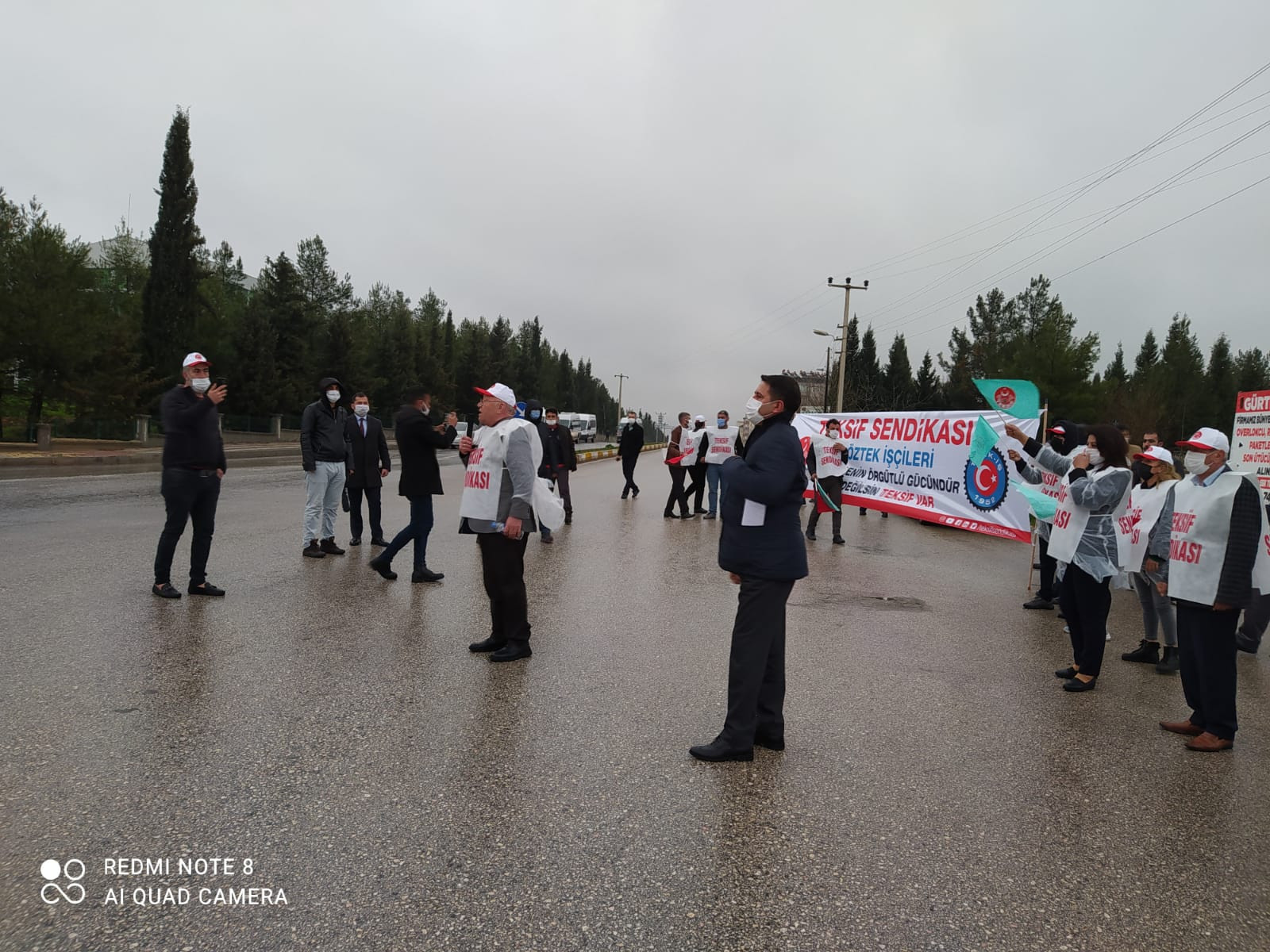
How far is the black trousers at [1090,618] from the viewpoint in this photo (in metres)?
5.62

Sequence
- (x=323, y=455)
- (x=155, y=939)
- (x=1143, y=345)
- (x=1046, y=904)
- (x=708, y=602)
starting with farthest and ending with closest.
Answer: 1. (x=1143, y=345)
2. (x=323, y=455)
3. (x=708, y=602)
4. (x=1046, y=904)
5. (x=155, y=939)

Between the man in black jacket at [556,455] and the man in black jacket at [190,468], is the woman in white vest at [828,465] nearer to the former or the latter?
the man in black jacket at [556,455]

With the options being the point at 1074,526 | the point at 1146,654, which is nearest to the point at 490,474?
the point at 1074,526

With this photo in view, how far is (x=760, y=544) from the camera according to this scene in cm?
412

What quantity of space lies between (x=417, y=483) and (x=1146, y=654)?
657 cm

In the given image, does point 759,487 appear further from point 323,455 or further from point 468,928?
point 323,455

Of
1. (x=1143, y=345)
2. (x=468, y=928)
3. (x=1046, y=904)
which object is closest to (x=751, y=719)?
(x=1046, y=904)

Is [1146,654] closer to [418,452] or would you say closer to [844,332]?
[418,452]

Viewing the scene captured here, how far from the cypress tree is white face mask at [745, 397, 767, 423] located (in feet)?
148

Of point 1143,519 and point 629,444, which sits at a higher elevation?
point 629,444

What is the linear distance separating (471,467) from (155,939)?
12.0 feet

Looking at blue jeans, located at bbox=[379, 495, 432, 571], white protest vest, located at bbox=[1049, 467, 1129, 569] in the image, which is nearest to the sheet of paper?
white protest vest, located at bbox=[1049, 467, 1129, 569]

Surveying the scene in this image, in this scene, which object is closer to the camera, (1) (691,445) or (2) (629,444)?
(1) (691,445)

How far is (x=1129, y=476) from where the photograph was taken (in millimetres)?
5707
